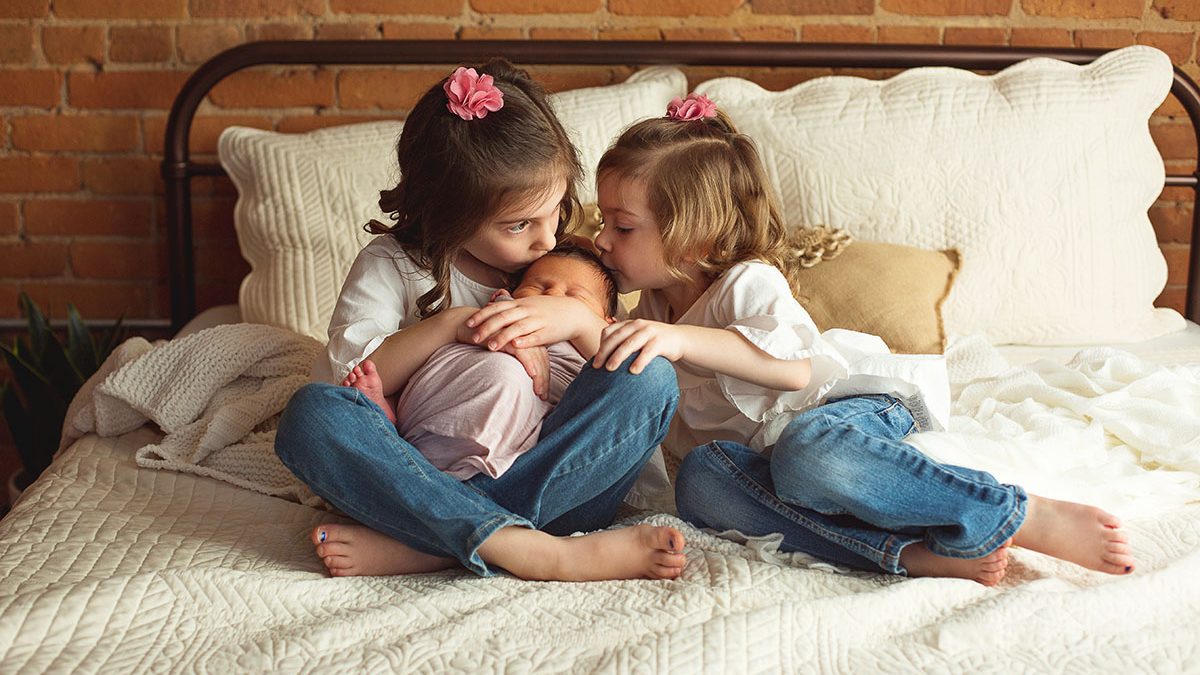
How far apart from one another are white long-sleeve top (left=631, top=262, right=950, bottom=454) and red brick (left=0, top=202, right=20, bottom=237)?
1.63m

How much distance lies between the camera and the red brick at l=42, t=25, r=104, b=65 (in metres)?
2.35

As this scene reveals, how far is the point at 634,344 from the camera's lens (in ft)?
4.24

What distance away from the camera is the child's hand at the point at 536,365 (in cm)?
137

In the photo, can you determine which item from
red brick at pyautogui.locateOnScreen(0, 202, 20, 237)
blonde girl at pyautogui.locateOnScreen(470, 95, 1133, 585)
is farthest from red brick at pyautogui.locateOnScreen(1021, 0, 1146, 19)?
red brick at pyautogui.locateOnScreen(0, 202, 20, 237)

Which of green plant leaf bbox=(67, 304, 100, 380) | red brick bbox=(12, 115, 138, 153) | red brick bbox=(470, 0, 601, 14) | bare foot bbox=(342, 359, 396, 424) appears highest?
red brick bbox=(470, 0, 601, 14)

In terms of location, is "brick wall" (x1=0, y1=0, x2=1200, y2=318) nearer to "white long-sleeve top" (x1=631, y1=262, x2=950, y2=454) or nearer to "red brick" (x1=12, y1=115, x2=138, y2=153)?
"red brick" (x1=12, y1=115, x2=138, y2=153)

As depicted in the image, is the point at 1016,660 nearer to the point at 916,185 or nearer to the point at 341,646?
the point at 341,646

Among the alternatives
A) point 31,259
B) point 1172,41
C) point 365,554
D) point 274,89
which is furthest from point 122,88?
point 1172,41


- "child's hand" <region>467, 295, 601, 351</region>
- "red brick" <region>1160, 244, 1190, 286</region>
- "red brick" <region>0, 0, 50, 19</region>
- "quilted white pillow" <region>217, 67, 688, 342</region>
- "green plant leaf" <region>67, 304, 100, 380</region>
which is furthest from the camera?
"red brick" <region>1160, 244, 1190, 286</region>

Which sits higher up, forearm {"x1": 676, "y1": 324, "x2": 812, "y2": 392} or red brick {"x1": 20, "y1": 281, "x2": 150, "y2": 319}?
forearm {"x1": 676, "y1": 324, "x2": 812, "y2": 392}

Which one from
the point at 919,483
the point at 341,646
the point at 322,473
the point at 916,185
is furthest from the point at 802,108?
the point at 341,646

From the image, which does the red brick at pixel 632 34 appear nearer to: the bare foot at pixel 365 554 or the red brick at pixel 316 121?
the red brick at pixel 316 121

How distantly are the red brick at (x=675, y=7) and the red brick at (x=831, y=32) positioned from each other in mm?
156

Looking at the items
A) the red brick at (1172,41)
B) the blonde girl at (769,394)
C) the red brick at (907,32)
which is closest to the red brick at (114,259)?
the blonde girl at (769,394)
